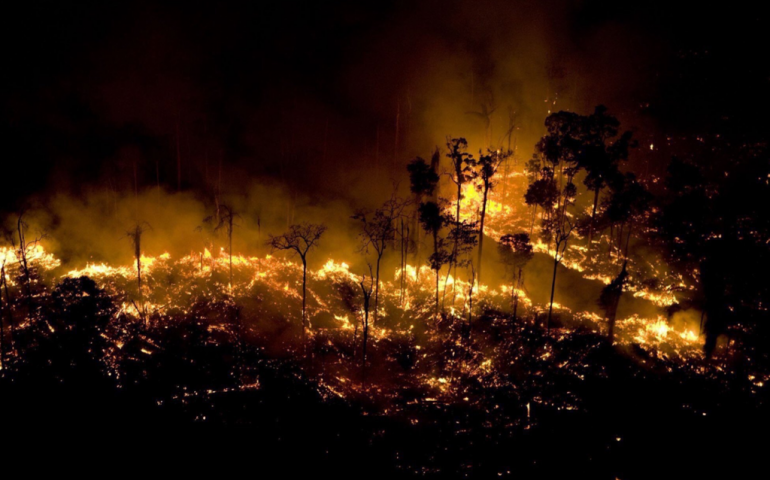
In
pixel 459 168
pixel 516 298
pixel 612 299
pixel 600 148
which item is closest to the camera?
pixel 612 299

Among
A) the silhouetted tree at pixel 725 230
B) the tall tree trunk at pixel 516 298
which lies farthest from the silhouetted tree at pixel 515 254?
the silhouetted tree at pixel 725 230

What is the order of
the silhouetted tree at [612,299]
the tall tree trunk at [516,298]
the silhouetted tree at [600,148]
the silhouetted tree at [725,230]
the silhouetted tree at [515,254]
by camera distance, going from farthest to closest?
the silhouetted tree at [515,254]
the silhouetted tree at [600,148]
the tall tree trunk at [516,298]
the silhouetted tree at [612,299]
the silhouetted tree at [725,230]

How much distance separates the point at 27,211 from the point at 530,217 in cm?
5602

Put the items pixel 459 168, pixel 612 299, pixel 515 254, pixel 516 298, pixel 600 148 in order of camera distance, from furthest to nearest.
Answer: pixel 459 168 → pixel 515 254 → pixel 600 148 → pixel 516 298 → pixel 612 299

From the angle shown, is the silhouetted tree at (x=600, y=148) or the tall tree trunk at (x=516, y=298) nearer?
the tall tree trunk at (x=516, y=298)

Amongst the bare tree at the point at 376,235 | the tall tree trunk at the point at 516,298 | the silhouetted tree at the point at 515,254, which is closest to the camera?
the tall tree trunk at the point at 516,298

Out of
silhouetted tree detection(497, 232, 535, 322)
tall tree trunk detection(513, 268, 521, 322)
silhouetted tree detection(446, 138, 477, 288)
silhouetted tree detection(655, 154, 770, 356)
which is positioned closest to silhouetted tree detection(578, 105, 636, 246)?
silhouetted tree detection(655, 154, 770, 356)

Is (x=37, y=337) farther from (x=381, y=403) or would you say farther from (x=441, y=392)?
(x=441, y=392)

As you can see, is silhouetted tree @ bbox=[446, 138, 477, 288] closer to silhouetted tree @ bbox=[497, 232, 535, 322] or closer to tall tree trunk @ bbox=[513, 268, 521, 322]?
silhouetted tree @ bbox=[497, 232, 535, 322]

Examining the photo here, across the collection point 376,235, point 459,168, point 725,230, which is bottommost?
point 725,230

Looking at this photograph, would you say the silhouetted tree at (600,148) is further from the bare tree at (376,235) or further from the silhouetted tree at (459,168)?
the bare tree at (376,235)

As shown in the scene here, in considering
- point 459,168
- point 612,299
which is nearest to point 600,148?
point 459,168

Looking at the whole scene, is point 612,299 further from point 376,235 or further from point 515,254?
point 376,235

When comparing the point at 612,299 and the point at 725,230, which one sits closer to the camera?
the point at 725,230
